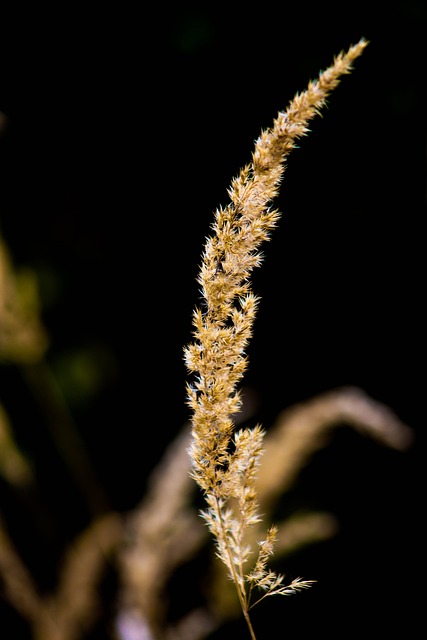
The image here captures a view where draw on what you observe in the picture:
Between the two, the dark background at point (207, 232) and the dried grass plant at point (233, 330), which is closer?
the dried grass plant at point (233, 330)

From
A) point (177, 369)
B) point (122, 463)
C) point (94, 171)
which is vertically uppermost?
point (94, 171)

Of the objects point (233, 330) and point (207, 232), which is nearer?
point (233, 330)

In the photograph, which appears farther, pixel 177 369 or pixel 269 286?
pixel 177 369

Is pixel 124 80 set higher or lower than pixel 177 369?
higher

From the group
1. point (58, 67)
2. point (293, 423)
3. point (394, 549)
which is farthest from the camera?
point (58, 67)

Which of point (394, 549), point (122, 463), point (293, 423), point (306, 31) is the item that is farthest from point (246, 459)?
point (122, 463)

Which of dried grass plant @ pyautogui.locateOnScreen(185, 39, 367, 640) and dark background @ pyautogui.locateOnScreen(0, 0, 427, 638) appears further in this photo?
dark background @ pyautogui.locateOnScreen(0, 0, 427, 638)

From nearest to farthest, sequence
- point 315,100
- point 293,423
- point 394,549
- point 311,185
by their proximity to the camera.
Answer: point 315,100
point 293,423
point 394,549
point 311,185

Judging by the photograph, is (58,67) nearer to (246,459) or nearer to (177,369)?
(177,369)
